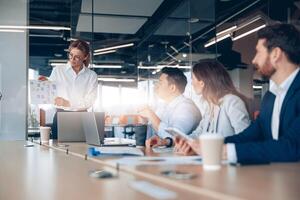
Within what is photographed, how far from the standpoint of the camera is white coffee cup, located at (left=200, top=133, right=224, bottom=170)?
4.10 ft

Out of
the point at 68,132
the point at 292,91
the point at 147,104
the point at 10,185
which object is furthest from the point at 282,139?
the point at 147,104

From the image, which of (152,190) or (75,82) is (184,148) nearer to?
(152,190)

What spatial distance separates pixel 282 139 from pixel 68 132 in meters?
1.68

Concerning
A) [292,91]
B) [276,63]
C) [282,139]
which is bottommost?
[282,139]

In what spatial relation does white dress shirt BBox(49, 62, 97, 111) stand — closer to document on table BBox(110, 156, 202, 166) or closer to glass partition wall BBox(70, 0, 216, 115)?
glass partition wall BBox(70, 0, 216, 115)

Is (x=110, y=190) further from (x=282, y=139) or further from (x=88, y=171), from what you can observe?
(x=282, y=139)

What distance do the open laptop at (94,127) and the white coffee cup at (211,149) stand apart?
3.76 feet

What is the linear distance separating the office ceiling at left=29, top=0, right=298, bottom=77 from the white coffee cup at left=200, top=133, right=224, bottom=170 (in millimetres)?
3251

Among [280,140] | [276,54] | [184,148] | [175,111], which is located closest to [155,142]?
[184,148]

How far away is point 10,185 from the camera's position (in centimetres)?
129

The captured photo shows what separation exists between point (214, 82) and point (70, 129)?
1112 millimetres

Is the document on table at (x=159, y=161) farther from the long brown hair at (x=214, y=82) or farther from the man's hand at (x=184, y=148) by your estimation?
the long brown hair at (x=214, y=82)

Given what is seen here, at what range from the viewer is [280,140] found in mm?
1513

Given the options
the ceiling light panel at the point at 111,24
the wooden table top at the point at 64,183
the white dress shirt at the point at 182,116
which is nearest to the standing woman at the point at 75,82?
the ceiling light panel at the point at 111,24
